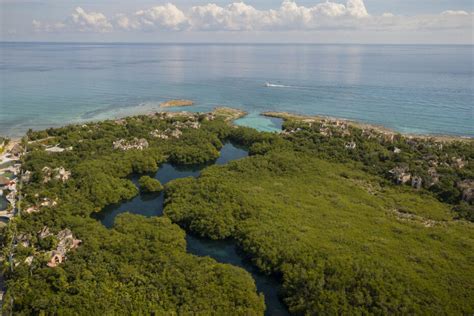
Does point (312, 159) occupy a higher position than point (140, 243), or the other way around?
point (312, 159)

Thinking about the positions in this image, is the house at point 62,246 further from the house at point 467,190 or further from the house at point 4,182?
the house at point 467,190

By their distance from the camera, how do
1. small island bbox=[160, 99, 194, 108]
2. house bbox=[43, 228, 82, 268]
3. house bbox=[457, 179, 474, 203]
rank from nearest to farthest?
house bbox=[43, 228, 82, 268] < house bbox=[457, 179, 474, 203] < small island bbox=[160, 99, 194, 108]

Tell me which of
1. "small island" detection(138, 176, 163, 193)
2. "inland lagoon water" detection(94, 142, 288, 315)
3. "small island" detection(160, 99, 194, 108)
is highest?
"small island" detection(160, 99, 194, 108)

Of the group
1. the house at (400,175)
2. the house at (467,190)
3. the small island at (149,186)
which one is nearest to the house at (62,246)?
the small island at (149,186)

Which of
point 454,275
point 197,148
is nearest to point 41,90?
point 197,148

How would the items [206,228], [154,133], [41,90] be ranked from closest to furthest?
[206,228] < [154,133] < [41,90]

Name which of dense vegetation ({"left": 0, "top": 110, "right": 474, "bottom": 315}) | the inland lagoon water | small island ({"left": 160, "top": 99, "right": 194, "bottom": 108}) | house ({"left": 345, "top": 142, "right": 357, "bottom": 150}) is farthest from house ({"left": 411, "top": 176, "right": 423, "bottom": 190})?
small island ({"left": 160, "top": 99, "right": 194, "bottom": 108})

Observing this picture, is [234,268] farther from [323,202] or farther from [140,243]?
[323,202]

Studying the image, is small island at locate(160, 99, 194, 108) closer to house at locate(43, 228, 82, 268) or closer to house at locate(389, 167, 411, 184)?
house at locate(389, 167, 411, 184)
